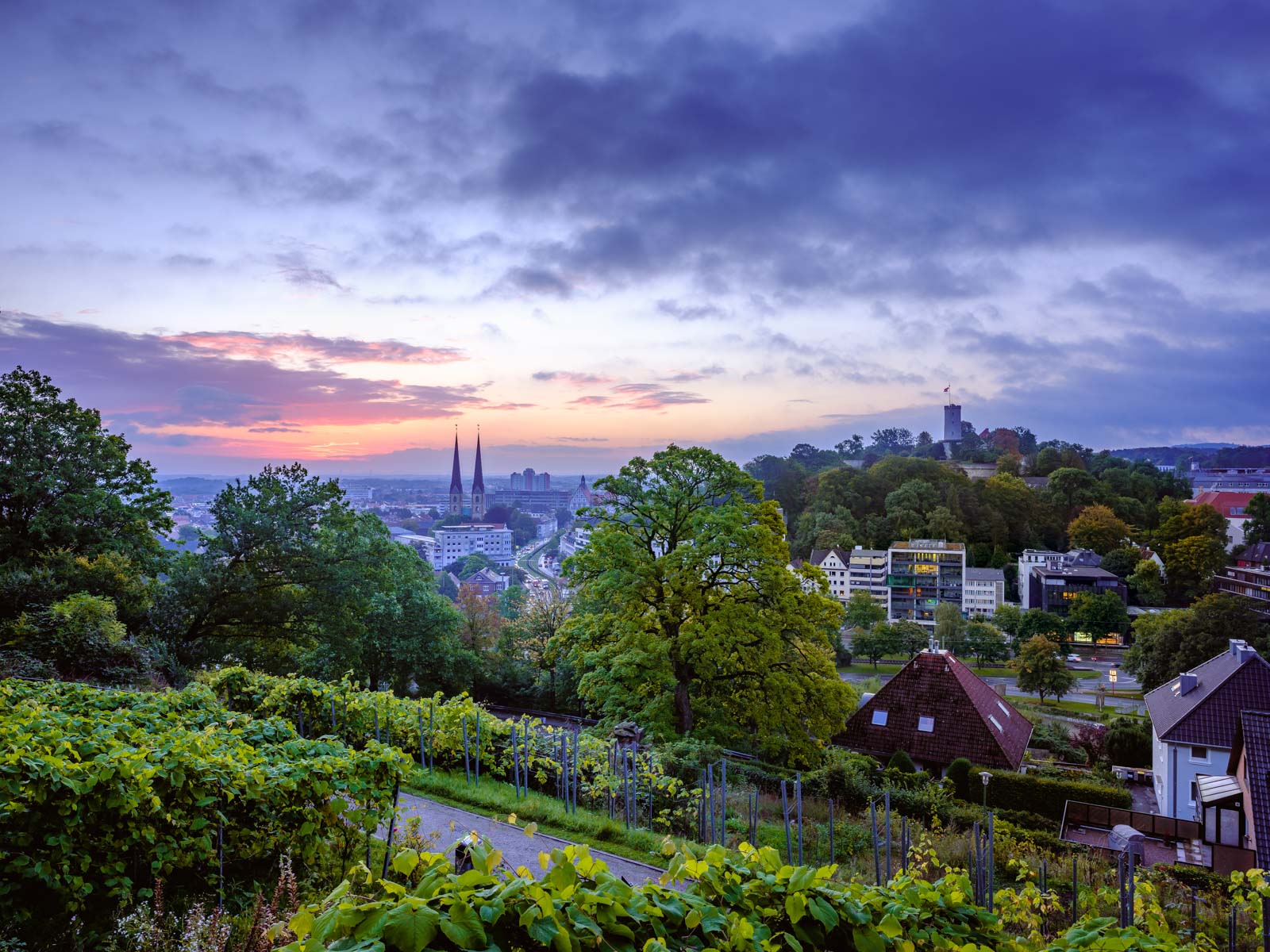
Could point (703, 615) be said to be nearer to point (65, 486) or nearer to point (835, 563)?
point (65, 486)

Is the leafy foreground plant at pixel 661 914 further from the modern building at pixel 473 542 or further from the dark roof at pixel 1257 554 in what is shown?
the modern building at pixel 473 542

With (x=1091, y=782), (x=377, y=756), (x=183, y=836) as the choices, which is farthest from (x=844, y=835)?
(x=1091, y=782)

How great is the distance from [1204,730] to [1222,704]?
1.10 meters

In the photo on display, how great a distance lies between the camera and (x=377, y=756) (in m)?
4.70

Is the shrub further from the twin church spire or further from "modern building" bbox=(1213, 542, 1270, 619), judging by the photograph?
the twin church spire

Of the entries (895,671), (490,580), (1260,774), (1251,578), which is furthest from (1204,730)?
(490,580)

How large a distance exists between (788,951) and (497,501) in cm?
15198

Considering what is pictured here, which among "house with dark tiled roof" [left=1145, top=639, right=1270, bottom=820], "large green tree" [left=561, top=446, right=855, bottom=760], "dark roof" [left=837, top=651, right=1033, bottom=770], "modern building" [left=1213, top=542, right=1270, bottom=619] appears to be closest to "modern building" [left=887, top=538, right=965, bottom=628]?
"modern building" [left=1213, top=542, right=1270, bottom=619]

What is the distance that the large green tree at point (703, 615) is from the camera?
47.3ft

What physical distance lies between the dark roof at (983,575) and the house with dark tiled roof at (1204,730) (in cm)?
3713

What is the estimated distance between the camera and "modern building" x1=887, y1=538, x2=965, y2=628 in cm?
5684

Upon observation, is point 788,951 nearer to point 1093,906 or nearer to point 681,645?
point 1093,906

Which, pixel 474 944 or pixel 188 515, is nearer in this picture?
pixel 474 944

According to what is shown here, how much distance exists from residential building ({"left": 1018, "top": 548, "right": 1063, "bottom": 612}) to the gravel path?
2273 inches
